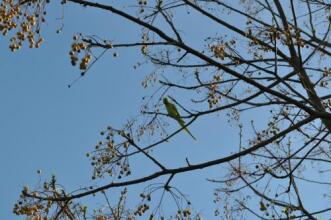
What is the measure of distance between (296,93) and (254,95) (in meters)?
0.51

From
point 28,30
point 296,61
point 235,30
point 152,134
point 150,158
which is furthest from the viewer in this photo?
point 235,30

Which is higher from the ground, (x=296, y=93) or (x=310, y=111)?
(x=296, y=93)

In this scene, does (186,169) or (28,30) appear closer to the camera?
(186,169)

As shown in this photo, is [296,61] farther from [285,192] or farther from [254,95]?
[285,192]

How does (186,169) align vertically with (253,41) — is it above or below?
below

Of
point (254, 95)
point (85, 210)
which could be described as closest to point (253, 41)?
point (254, 95)

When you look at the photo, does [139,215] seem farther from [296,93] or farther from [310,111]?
[296,93]

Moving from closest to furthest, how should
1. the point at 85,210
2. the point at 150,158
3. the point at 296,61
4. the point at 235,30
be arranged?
the point at 150,158 < the point at 85,210 < the point at 296,61 < the point at 235,30

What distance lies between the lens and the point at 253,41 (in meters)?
6.11

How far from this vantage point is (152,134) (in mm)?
6074

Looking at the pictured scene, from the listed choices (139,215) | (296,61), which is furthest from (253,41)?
(139,215)

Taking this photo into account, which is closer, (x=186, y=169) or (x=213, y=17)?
(x=186, y=169)

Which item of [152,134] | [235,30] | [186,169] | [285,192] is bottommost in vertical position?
[186,169]

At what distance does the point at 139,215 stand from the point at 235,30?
342cm
